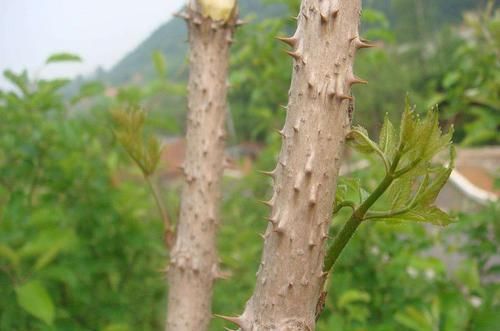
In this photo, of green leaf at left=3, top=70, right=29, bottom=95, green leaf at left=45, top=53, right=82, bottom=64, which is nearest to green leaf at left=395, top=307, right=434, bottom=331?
green leaf at left=45, top=53, right=82, bottom=64

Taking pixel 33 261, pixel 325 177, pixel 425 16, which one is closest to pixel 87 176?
pixel 33 261

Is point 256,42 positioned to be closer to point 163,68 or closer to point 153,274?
point 163,68

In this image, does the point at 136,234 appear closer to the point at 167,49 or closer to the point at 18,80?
Answer: the point at 18,80

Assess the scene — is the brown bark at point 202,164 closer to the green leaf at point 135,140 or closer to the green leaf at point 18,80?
the green leaf at point 135,140

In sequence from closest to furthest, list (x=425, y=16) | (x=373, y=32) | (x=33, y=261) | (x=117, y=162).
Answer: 1. (x=33, y=261)
2. (x=117, y=162)
3. (x=373, y=32)
4. (x=425, y=16)

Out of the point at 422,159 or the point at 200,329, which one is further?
the point at 200,329

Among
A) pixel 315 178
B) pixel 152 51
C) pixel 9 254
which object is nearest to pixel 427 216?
pixel 315 178
